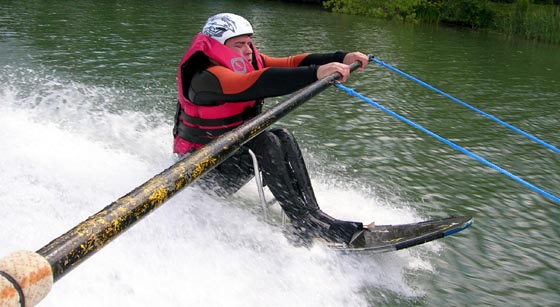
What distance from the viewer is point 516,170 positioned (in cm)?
647

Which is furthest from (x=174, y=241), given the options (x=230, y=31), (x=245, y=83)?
(x=230, y=31)

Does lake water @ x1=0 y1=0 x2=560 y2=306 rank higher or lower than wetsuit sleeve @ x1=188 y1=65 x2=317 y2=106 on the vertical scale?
lower

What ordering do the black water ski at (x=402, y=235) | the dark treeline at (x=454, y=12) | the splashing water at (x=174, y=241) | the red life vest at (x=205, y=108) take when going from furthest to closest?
the dark treeline at (x=454, y=12) < the red life vest at (x=205, y=108) < the black water ski at (x=402, y=235) < the splashing water at (x=174, y=241)

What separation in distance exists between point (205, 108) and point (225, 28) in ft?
1.92

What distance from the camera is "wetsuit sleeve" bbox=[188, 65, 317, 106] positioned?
3.37 metres

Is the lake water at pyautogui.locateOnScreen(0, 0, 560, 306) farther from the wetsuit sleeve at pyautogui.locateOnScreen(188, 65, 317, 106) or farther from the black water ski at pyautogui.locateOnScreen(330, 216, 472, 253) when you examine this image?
the wetsuit sleeve at pyautogui.locateOnScreen(188, 65, 317, 106)

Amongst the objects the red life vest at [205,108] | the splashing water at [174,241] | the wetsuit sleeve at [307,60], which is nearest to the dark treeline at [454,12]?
the wetsuit sleeve at [307,60]

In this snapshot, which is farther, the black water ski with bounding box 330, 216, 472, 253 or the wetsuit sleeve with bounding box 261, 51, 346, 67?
the wetsuit sleeve with bounding box 261, 51, 346, 67

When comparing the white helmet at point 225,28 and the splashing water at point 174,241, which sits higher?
the white helmet at point 225,28

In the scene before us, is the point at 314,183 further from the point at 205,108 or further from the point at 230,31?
the point at 230,31

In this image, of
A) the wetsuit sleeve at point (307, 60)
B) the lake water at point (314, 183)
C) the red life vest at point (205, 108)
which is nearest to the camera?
the lake water at point (314, 183)

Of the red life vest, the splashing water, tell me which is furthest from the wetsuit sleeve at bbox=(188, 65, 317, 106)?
the splashing water

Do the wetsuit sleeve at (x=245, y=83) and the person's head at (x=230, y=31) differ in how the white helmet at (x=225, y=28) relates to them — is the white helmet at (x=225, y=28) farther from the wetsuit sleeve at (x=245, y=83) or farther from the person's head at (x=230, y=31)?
the wetsuit sleeve at (x=245, y=83)

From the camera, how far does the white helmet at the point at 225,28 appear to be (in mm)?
3879
